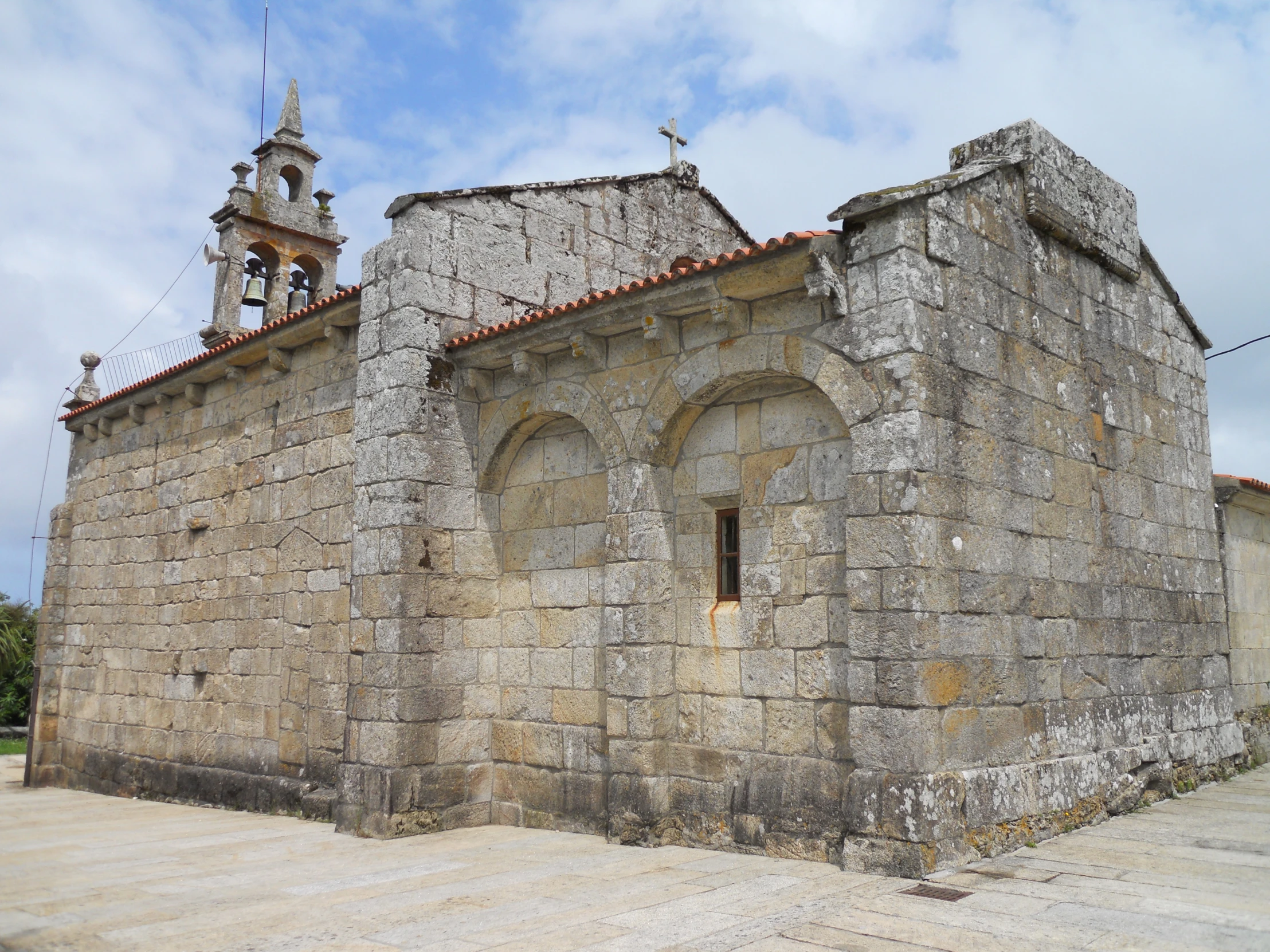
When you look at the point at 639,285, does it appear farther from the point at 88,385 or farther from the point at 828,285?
the point at 88,385

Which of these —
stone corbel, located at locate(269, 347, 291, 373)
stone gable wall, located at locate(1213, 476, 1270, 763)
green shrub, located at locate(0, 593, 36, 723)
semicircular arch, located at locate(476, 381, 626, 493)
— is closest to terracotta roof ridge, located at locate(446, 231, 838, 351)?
semicircular arch, located at locate(476, 381, 626, 493)

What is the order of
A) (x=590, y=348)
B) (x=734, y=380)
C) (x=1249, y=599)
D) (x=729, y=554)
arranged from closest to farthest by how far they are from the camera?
(x=734, y=380), (x=729, y=554), (x=590, y=348), (x=1249, y=599)

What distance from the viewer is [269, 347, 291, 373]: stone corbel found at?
388 inches

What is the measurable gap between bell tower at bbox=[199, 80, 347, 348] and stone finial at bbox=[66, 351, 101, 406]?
2.05 metres

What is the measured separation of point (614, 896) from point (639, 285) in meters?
3.79

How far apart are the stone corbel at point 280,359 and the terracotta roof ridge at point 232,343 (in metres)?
0.20

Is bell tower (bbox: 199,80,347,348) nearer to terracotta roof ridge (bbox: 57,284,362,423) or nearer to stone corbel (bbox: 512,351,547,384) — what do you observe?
terracotta roof ridge (bbox: 57,284,362,423)

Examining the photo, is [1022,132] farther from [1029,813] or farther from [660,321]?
[1029,813]

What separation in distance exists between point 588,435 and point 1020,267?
330 cm

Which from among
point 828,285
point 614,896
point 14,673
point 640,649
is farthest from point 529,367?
point 14,673

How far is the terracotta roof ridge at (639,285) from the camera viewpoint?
20.4ft

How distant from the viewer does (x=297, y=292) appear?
13.9m

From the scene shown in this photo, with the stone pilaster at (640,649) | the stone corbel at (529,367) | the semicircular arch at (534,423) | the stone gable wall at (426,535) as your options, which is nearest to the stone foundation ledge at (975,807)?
the stone pilaster at (640,649)

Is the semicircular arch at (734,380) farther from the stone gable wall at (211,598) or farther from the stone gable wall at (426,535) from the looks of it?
the stone gable wall at (211,598)
